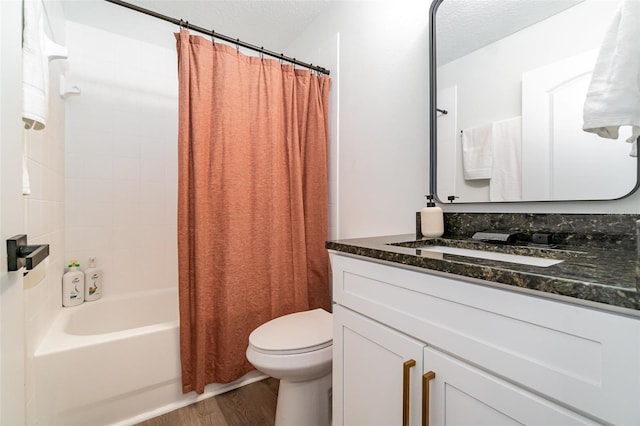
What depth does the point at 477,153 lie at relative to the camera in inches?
45.2

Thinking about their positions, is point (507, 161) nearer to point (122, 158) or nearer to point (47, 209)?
point (47, 209)

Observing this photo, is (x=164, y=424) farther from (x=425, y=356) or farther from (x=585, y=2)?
(x=585, y=2)

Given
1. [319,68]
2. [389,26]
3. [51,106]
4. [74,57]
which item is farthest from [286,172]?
[74,57]

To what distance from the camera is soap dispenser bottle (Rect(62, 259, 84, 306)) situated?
66.1 inches

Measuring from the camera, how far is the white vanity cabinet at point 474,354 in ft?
1.44

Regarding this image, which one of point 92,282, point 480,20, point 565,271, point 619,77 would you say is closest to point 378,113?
point 480,20

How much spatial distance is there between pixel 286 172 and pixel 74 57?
5.14 ft

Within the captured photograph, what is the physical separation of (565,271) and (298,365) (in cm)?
97

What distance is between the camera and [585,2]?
0.87m

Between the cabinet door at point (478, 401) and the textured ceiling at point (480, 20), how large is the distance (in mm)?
1145

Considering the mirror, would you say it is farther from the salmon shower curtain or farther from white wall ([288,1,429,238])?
A: the salmon shower curtain

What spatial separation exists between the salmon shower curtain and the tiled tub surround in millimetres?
755

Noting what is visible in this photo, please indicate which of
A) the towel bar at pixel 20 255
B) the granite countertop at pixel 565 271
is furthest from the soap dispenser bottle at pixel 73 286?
the granite countertop at pixel 565 271

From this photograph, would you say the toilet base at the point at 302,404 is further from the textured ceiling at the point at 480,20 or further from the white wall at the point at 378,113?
the textured ceiling at the point at 480,20
